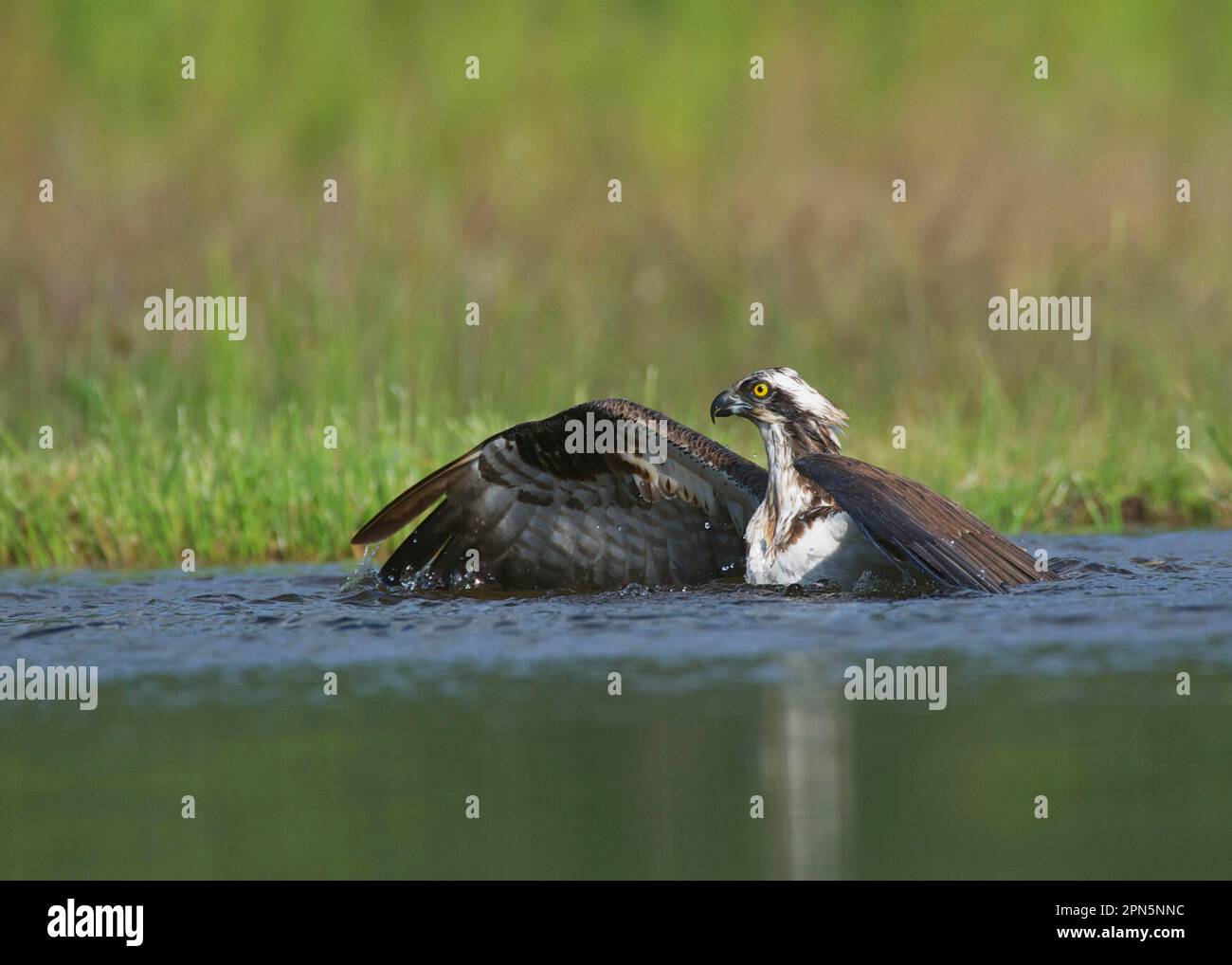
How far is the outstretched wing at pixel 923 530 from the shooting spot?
757cm

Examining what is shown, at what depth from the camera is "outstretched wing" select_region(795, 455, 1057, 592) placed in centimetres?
757

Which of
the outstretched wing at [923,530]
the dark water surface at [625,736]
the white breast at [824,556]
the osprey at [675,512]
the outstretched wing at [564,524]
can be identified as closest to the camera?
the dark water surface at [625,736]

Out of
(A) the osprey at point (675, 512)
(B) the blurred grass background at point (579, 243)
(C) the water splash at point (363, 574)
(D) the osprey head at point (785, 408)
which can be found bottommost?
(C) the water splash at point (363, 574)

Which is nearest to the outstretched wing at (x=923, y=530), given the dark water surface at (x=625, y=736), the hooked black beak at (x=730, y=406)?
the dark water surface at (x=625, y=736)

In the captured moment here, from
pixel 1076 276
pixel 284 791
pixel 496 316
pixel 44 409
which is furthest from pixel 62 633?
pixel 1076 276

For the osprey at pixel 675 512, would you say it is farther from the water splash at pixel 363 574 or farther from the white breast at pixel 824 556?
the water splash at pixel 363 574

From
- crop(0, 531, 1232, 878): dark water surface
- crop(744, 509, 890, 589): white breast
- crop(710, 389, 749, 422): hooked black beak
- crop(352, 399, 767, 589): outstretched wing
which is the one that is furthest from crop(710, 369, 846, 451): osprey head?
crop(0, 531, 1232, 878): dark water surface

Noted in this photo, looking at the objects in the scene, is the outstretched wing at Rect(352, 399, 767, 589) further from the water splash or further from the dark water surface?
the dark water surface

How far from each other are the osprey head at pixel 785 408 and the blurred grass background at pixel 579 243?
1.75m

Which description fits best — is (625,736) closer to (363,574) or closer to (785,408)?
(785,408)

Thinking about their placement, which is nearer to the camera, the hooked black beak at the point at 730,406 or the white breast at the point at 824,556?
the white breast at the point at 824,556

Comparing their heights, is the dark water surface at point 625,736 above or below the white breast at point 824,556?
below

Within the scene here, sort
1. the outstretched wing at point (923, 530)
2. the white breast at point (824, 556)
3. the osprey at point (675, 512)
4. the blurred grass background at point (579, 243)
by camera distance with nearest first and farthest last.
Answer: the outstretched wing at point (923, 530)
the osprey at point (675, 512)
the white breast at point (824, 556)
the blurred grass background at point (579, 243)
